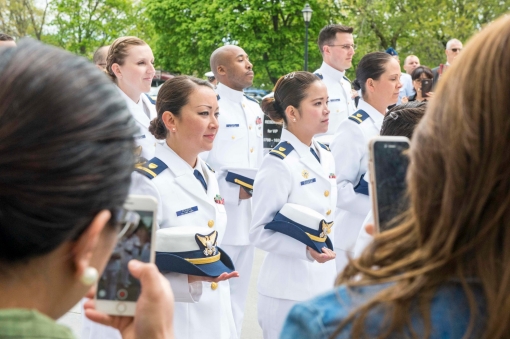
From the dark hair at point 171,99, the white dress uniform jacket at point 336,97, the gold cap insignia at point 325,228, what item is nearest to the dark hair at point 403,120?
the gold cap insignia at point 325,228

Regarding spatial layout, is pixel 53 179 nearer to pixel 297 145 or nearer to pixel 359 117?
pixel 297 145

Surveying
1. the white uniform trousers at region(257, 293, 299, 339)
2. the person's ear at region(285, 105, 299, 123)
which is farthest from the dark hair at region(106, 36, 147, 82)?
the white uniform trousers at region(257, 293, 299, 339)

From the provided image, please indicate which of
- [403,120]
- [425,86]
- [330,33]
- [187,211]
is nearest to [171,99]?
[187,211]

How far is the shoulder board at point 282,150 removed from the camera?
13.0ft

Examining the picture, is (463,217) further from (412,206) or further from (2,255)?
(2,255)

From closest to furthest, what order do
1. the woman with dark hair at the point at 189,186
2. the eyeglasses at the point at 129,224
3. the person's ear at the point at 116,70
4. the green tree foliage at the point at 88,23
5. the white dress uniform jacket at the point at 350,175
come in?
the eyeglasses at the point at 129,224, the woman with dark hair at the point at 189,186, the white dress uniform jacket at the point at 350,175, the person's ear at the point at 116,70, the green tree foliage at the point at 88,23

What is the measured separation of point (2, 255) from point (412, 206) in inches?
23.3

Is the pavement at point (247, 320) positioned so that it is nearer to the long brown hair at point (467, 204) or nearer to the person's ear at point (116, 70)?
the person's ear at point (116, 70)

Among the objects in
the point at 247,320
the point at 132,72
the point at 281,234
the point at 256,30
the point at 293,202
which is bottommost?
the point at 256,30

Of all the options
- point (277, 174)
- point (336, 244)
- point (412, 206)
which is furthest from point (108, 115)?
point (336, 244)

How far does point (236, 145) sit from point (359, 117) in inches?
47.6

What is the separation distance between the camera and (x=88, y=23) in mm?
32031

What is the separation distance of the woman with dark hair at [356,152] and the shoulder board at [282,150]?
0.60 metres

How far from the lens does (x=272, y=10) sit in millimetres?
29672
